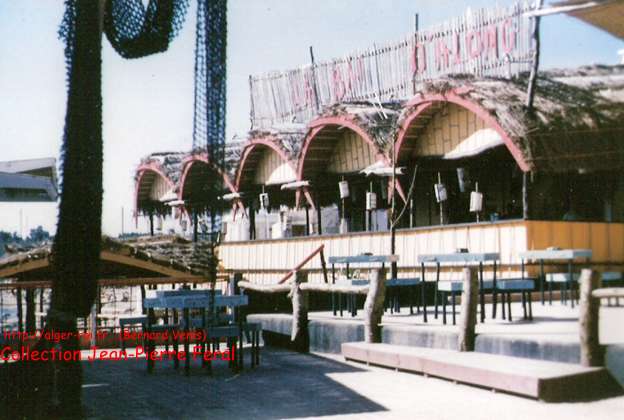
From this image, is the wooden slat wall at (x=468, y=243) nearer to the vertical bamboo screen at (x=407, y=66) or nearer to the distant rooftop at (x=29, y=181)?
the vertical bamboo screen at (x=407, y=66)

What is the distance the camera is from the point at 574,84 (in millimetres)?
14008

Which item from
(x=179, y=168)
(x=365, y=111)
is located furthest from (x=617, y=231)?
(x=179, y=168)

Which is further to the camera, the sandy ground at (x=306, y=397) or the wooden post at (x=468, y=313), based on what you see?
the wooden post at (x=468, y=313)

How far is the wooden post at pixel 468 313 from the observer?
356 inches

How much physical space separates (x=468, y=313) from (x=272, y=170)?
1501 centimetres

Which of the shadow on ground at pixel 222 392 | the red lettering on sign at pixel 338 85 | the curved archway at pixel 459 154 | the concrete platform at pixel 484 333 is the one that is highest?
the red lettering on sign at pixel 338 85

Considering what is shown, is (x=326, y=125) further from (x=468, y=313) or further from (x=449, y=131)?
(x=468, y=313)

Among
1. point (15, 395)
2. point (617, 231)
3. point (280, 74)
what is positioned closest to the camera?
point (15, 395)

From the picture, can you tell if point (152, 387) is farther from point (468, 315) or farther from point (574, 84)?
point (574, 84)

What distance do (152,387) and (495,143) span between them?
851cm

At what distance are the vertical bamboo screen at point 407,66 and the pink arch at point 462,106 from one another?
42 centimetres

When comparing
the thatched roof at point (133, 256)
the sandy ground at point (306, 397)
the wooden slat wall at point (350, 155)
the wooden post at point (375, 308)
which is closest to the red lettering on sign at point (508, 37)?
the wooden slat wall at point (350, 155)

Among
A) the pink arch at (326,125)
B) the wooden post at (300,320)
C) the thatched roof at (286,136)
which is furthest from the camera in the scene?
the thatched roof at (286,136)

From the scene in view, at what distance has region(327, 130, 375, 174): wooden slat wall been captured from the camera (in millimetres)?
20547
